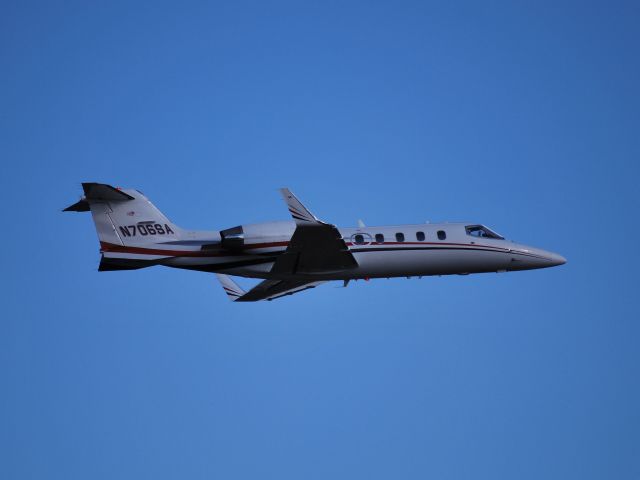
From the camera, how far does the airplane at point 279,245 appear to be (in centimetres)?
3081

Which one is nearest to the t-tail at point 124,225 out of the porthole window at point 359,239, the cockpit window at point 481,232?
the porthole window at point 359,239

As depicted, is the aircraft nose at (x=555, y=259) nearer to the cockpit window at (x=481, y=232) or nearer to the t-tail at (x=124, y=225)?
the cockpit window at (x=481, y=232)

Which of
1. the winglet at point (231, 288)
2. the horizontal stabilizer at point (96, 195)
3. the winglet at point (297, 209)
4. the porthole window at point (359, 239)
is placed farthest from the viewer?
the winglet at point (231, 288)

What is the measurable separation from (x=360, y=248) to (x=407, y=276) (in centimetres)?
229

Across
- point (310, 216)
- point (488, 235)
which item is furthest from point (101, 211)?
point (488, 235)

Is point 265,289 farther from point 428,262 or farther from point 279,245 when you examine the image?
point 428,262

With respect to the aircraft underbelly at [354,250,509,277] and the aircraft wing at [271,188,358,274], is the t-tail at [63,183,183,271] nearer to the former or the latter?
the aircraft wing at [271,188,358,274]

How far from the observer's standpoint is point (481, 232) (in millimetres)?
35281

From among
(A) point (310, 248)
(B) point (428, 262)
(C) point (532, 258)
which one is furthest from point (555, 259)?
(A) point (310, 248)

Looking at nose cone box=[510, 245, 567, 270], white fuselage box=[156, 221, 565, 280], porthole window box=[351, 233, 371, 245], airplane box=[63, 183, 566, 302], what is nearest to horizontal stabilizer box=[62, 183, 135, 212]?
airplane box=[63, 183, 566, 302]

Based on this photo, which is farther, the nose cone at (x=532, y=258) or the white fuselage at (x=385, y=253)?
the nose cone at (x=532, y=258)

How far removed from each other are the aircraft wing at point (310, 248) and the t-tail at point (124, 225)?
12.7 ft

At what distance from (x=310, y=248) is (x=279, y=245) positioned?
148 centimetres

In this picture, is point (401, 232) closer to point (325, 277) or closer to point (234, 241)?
point (325, 277)
